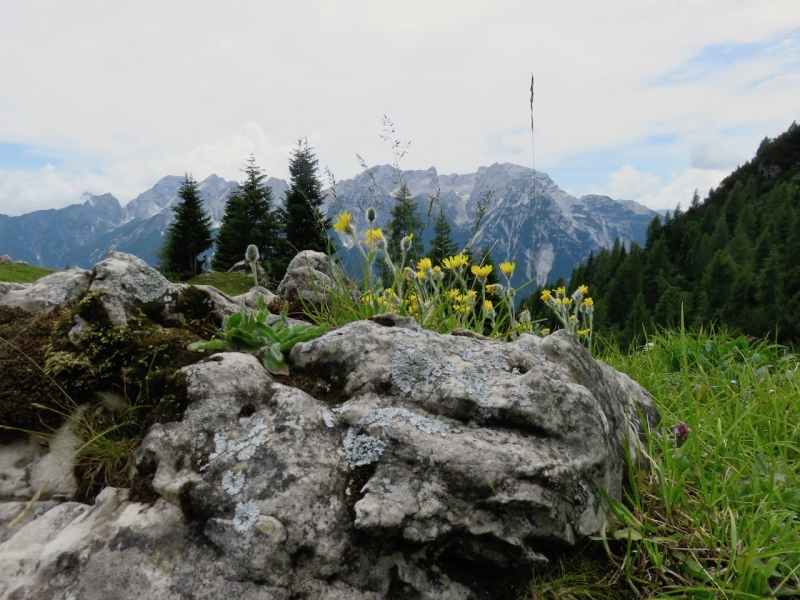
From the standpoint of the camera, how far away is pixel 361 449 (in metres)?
2.22

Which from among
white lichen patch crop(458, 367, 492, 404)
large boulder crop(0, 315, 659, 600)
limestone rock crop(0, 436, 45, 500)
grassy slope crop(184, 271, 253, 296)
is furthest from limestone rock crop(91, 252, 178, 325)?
grassy slope crop(184, 271, 253, 296)

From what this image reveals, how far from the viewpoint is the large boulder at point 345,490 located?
6.04 feet

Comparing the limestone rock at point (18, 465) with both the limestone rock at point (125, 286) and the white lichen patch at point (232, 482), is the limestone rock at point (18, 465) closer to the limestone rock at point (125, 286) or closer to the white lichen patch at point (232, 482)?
the limestone rock at point (125, 286)

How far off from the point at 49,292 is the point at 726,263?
91647 millimetres

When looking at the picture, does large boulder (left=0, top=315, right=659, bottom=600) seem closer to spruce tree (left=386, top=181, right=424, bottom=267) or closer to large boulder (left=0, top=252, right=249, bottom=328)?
large boulder (left=0, top=252, right=249, bottom=328)

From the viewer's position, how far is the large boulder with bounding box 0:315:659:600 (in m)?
1.84

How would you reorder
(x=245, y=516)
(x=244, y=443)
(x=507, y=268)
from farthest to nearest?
1. (x=507, y=268)
2. (x=244, y=443)
3. (x=245, y=516)

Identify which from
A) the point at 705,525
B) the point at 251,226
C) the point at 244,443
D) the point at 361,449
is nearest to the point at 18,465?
the point at 244,443

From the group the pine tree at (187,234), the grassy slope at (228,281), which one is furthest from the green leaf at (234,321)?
the pine tree at (187,234)

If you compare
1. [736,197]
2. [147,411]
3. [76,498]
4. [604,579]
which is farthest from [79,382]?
[736,197]

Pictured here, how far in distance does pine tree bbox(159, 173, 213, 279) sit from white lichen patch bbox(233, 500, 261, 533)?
4757cm

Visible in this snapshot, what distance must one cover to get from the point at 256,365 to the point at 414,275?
7.15ft

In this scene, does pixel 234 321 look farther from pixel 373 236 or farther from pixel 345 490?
pixel 373 236

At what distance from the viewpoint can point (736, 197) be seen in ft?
364
